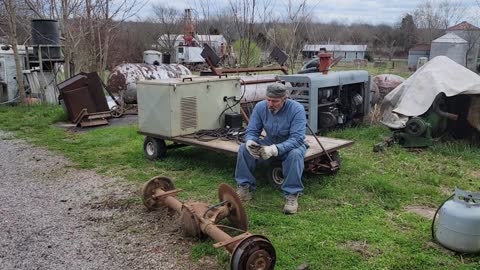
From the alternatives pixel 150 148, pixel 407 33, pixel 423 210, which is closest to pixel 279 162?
pixel 423 210

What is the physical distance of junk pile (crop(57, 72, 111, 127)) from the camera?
8492mm

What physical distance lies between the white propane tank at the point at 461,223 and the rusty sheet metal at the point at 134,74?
8.82m

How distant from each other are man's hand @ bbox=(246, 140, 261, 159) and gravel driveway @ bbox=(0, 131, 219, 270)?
94 centimetres

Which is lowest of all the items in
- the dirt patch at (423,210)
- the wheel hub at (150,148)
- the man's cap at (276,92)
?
the dirt patch at (423,210)

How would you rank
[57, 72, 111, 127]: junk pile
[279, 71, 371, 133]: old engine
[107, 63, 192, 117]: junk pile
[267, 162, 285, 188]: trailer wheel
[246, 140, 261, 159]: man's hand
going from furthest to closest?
[107, 63, 192, 117]: junk pile
[57, 72, 111, 127]: junk pile
[279, 71, 371, 133]: old engine
[267, 162, 285, 188]: trailer wheel
[246, 140, 261, 159]: man's hand

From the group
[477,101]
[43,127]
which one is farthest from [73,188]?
[477,101]

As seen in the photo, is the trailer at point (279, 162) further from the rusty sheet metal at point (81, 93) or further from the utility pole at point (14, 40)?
the utility pole at point (14, 40)

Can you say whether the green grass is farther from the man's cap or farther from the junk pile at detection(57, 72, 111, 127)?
the man's cap

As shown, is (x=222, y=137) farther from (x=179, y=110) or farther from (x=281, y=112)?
(x=281, y=112)

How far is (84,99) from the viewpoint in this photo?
8.73m

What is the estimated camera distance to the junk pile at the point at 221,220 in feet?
9.16

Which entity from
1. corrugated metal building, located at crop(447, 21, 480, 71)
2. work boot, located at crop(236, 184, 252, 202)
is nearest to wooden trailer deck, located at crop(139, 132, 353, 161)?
work boot, located at crop(236, 184, 252, 202)

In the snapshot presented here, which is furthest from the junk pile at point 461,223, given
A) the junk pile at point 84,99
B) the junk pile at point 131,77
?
the junk pile at point 131,77

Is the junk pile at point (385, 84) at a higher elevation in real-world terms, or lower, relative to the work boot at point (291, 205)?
higher
